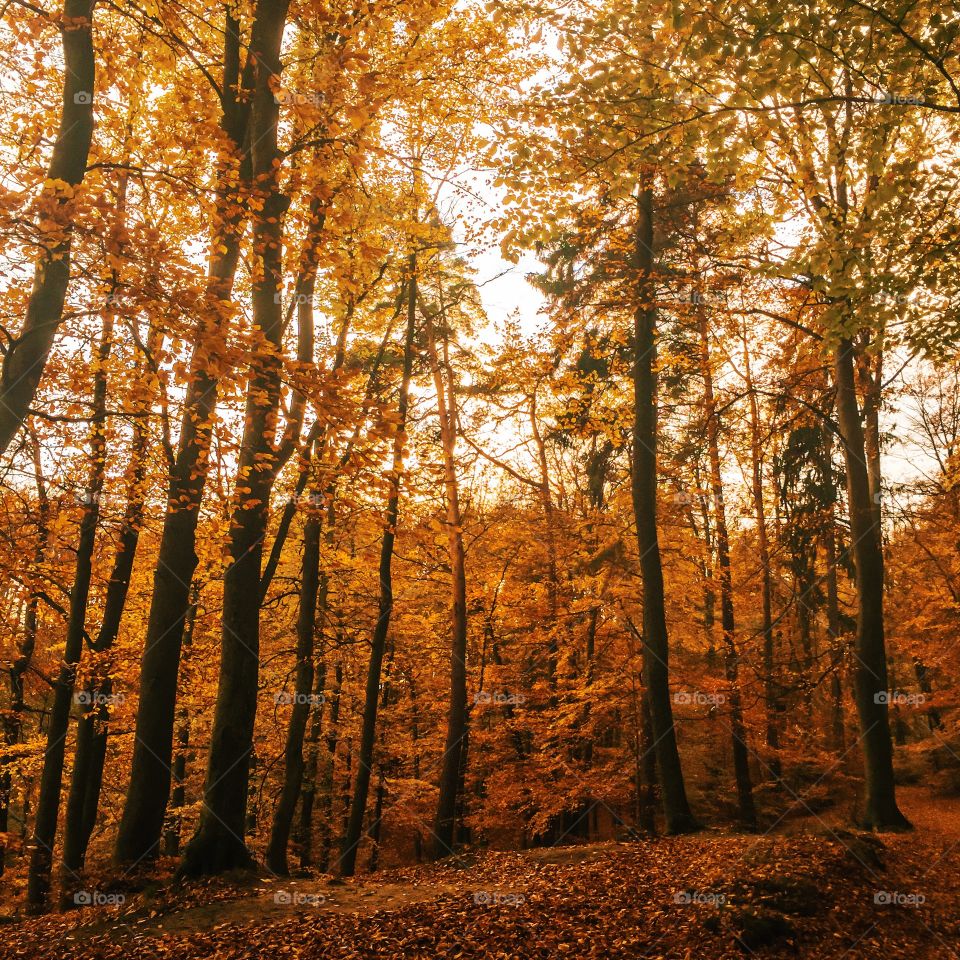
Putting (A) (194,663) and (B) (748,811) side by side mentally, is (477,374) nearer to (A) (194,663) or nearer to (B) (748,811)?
(A) (194,663)

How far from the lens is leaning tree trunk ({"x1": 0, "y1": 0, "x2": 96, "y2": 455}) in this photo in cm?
520

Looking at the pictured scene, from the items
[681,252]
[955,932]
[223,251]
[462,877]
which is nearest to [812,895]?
[955,932]

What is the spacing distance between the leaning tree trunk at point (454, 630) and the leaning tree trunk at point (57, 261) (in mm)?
8497

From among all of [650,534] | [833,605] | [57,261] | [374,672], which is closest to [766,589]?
[833,605]

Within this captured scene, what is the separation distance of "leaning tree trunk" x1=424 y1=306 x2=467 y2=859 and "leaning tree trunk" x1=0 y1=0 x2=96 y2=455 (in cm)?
850

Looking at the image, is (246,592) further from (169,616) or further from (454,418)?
(454,418)

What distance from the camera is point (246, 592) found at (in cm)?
852

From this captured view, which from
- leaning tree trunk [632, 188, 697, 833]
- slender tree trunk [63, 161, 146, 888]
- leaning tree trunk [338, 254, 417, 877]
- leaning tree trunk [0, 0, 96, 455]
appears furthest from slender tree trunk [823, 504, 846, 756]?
leaning tree trunk [0, 0, 96, 455]

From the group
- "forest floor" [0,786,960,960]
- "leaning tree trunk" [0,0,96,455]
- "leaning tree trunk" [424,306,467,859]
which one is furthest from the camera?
"leaning tree trunk" [424,306,467,859]

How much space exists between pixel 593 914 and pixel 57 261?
689 cm

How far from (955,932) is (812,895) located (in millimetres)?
1418

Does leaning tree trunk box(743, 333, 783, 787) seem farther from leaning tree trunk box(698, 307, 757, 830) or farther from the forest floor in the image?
the forest floor

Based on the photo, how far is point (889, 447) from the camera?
63.0 ft

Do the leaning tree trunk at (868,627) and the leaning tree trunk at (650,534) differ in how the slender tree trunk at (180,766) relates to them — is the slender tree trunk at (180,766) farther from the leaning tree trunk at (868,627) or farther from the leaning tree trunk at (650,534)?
the leaning tree trunk at (868,627)
